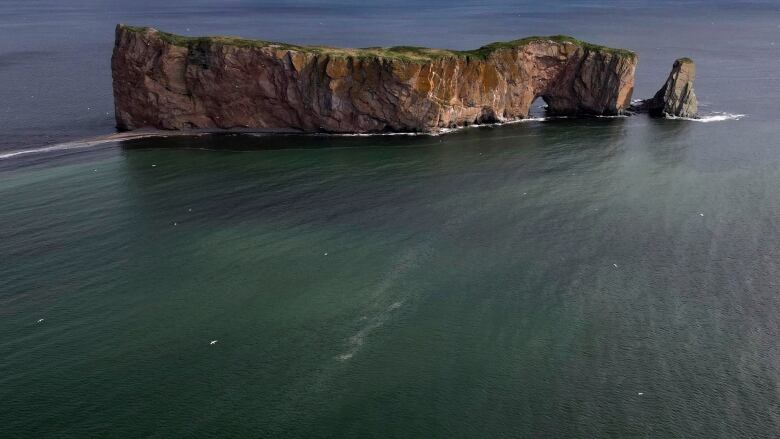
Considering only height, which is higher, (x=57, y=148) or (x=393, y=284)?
(x=57, y=148)

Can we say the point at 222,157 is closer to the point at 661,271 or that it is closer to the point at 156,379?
the point at 156,379

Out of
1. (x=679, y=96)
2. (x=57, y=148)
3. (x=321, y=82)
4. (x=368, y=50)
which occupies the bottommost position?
(x=57, y=148)

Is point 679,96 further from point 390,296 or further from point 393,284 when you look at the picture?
point 390,296

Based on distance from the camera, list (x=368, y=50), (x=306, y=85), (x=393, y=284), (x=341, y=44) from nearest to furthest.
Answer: (x=393, y=284), (x=306, y=85), (x=368, y=50), (x=341, y=44)

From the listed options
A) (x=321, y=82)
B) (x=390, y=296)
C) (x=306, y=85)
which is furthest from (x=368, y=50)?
(x=390, y=296)

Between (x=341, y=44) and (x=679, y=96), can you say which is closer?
(x=679, y=96)

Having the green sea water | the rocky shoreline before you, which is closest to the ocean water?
the green sea water

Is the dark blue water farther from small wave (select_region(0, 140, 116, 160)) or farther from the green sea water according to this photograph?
the green sea water
